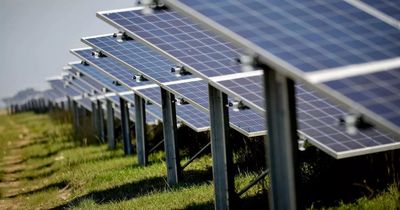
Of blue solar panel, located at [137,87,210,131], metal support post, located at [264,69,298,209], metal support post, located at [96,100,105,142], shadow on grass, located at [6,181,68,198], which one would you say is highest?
metal support post, located at [264,69,298,209]

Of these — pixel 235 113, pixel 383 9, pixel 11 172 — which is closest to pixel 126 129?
pixel 11 172

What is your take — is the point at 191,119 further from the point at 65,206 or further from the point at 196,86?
the point at 65,206

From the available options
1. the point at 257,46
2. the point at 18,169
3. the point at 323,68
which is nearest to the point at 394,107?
the point at 323,68

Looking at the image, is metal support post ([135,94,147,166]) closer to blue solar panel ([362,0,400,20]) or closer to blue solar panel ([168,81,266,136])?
blue solar panel ([168,81,266,136])

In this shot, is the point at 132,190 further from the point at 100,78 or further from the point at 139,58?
the point at 100,78

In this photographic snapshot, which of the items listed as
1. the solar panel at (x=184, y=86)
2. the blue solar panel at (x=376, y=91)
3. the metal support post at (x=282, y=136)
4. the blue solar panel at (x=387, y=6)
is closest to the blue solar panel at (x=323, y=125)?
the blue solar panel at (x=387, y=6)

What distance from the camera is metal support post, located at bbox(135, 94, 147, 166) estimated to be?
20417 millimetres

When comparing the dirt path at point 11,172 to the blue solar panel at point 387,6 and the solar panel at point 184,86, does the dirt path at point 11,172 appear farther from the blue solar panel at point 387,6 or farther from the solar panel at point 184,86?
the blue solar panel at point 387,6

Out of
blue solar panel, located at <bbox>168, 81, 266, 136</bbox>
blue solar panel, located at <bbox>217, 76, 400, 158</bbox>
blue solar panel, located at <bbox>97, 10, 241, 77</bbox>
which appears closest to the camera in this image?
blue solar panel, located at <bbox>217, 76, 400, 158</bbox>

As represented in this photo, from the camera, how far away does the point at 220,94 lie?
1158 centimetres

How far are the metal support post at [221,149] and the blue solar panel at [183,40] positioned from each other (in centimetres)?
36

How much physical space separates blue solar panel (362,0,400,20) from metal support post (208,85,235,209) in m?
2.82

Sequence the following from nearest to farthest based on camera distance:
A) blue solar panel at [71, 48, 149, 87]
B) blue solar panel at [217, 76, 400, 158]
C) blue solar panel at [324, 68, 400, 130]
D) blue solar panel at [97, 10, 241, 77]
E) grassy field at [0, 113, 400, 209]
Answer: blue solar panel at [324, 68, 400, 130] < blue solar panel at [217, 76, 400, 158] < blue solar panel at [97, 10, 241, 77] < grassy field at [0, 113, 400, 209] < blue solar panel at [71, 48, 149, 87]

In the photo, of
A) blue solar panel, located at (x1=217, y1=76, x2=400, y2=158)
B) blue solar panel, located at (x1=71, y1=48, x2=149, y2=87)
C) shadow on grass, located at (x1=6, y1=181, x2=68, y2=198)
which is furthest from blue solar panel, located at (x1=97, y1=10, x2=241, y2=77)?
blue solar panel, located at (x1=71, y1=48, x2=149, y2=87)
